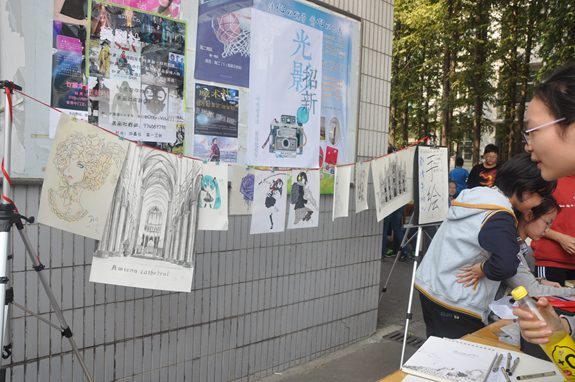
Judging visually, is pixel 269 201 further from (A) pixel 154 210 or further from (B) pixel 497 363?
(B) pixel 497 363

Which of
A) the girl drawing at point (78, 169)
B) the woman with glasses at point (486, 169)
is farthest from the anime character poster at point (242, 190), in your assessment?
the woman with glasses at point (486, 169)

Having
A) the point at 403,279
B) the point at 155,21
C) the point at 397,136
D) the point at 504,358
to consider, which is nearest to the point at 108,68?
the point at 155,21

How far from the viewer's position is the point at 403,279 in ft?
24.1

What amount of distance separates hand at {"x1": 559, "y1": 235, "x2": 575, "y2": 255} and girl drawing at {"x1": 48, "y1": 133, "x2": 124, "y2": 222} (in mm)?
3525

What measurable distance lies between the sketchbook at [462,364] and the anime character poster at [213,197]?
1.38 meters

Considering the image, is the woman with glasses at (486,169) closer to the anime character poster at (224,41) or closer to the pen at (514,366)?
the anime character poster at (224,41)

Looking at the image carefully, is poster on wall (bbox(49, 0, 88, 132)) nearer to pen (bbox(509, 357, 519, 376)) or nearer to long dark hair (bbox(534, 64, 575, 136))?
long dark hair (bbox(534, 64, 575, 136))

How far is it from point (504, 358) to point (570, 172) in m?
0.87

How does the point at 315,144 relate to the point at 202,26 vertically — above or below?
below

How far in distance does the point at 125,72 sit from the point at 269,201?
1291 millimetres

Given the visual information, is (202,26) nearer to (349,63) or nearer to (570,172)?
(349,63)

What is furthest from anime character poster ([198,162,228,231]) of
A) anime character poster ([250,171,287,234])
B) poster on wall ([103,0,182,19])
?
poster on wall ([103,0,182,19])

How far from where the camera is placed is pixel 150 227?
7.71 feet

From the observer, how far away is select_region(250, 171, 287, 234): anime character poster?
3059 millimetres
